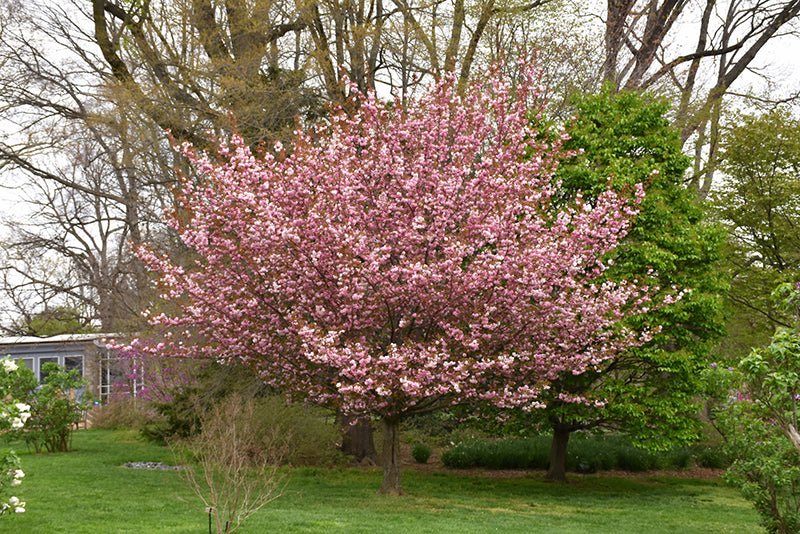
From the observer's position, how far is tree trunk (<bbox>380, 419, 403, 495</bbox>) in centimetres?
1297

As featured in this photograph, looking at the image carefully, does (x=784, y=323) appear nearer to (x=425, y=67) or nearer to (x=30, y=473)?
(x=425, y=67)

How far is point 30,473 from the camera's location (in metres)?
15.0

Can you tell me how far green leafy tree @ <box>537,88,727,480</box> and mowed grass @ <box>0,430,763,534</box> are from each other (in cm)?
139

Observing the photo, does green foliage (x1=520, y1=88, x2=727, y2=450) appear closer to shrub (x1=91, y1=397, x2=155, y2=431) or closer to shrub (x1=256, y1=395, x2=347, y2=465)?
shrub (x1=256, y1=395, x2=347, y2=465)

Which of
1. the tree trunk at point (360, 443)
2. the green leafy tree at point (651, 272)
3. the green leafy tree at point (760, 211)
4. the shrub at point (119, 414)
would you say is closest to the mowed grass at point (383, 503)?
the tree trunk at point (360, 443)

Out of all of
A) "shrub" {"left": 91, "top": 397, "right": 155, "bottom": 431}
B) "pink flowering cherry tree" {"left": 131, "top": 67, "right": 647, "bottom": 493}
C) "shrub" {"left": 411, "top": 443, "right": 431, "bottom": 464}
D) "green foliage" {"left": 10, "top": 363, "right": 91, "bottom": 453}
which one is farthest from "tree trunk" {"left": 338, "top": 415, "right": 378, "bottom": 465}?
"shrub" {"left": 91, "top": 397, "right": 155, "bottom": 431}

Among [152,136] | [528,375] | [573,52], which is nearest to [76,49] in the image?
[152,136]

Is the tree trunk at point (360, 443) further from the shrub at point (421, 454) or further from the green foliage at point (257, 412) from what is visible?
the shrub at point (421, 454)

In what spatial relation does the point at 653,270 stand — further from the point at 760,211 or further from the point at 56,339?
the point at 56,339

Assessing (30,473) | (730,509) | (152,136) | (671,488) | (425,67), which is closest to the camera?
(730,509)

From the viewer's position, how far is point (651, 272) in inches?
552

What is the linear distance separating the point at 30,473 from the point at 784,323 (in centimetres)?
1527

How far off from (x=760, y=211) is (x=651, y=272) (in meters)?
6.50

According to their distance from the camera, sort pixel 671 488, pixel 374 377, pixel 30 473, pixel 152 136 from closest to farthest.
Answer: pixel 374 377
pixel 30 473
pixel 671 488
pixel 152 136
